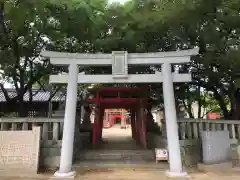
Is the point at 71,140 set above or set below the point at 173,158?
above

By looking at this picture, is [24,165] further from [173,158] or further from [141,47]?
[141,47]

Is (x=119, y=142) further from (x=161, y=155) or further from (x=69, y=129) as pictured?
(x=69, y=129)

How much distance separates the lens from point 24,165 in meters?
7.54

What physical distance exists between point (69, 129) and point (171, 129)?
314 cm

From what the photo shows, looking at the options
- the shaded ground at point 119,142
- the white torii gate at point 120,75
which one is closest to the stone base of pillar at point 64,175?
the white torii gate at point 120,75

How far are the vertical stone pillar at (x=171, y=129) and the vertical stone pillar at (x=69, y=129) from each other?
9.54 ft

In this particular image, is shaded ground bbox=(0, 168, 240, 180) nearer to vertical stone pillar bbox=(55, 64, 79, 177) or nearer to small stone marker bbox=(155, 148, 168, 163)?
vertical stone pillar bbox=(55, 64, 79, 177)

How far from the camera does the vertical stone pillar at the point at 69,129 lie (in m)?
7.29

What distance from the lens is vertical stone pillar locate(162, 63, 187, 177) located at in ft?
23.9

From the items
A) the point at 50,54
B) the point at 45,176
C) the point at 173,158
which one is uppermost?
the point at 50,54

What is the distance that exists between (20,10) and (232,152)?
28.1ft

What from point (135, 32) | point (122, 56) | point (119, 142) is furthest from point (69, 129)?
point (119, 142)

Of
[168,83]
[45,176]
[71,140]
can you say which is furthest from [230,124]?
[45,176]

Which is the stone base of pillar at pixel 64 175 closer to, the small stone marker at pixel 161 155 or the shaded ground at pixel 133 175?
the shaded ground at pixel 133 175
